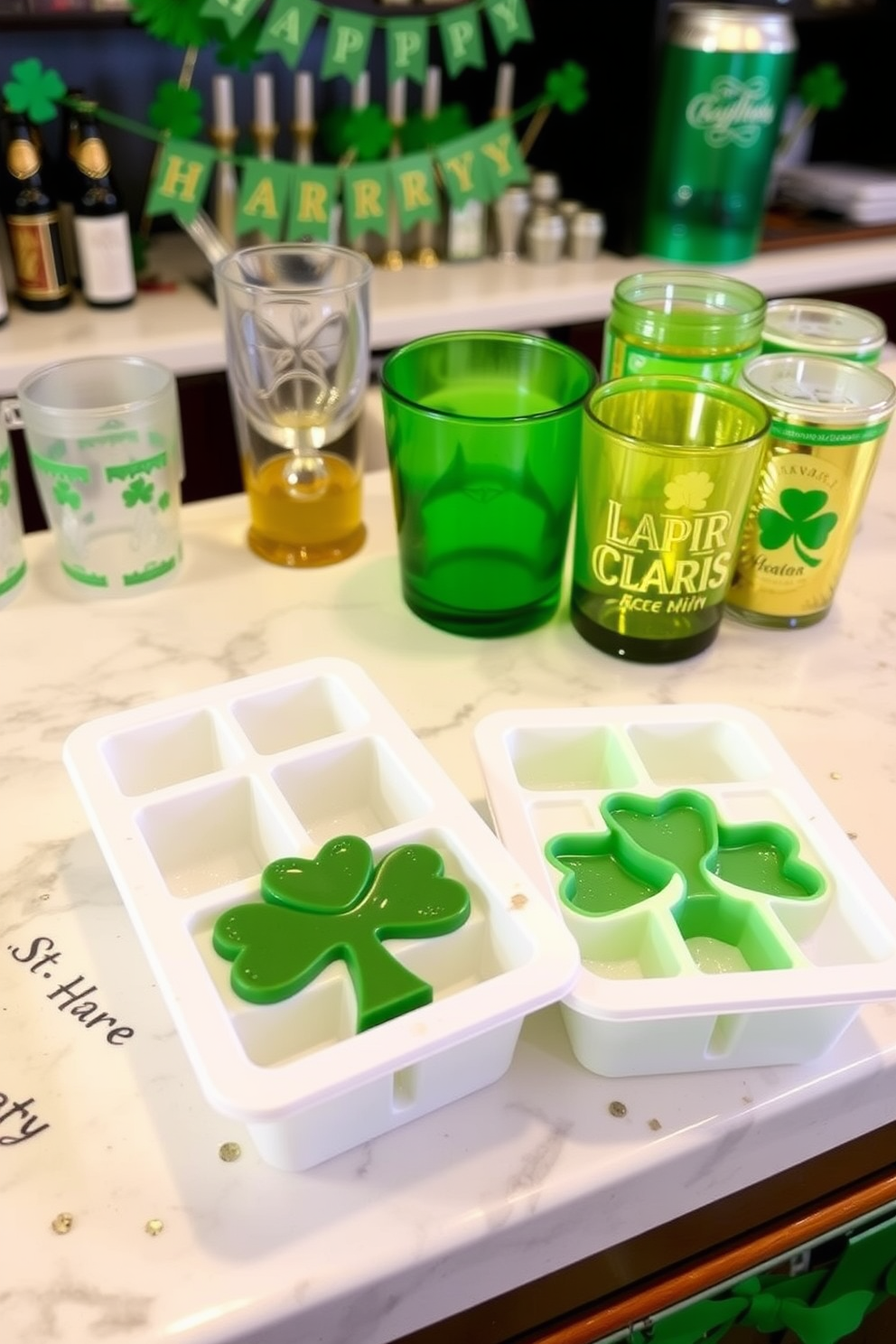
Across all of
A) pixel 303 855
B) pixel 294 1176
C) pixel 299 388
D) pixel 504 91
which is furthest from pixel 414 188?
pixel 294 1176

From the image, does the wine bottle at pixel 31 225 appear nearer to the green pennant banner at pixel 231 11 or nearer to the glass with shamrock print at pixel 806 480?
the green pennant banner at pixel 231 11

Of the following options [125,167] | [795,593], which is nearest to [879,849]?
[795,593]

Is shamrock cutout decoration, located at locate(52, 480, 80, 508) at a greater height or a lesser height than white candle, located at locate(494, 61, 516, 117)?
lesser

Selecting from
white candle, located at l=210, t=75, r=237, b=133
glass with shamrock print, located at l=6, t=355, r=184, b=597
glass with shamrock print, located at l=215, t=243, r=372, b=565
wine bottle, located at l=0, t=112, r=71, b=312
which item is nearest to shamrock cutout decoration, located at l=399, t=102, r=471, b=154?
white candle, located at l=210, t=75, r=237, b=133

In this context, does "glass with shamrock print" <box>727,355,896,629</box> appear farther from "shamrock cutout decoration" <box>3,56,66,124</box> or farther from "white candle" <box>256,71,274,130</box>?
"white candle" <box>256,71,274,130</box>

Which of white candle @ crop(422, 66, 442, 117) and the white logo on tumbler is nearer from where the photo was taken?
the white logo on tumbler

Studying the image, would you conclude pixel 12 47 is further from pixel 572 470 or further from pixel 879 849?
pixel 879 849
